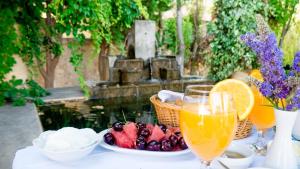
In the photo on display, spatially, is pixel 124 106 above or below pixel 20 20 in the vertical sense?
below

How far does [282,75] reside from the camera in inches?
32.8

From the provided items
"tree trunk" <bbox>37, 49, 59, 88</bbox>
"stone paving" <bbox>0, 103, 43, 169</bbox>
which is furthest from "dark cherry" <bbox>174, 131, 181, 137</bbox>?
"tree trunk" <bbox>37, 49, 59, 88</bbox>

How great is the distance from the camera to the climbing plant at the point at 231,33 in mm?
6316

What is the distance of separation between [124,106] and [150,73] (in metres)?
1.89

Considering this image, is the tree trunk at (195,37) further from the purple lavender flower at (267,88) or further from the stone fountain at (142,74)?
the purple lavender flower at (267,88)

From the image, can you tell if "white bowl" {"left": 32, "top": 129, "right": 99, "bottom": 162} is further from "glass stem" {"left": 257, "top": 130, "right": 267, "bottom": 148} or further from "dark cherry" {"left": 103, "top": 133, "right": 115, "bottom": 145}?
"glass stem" {"left": 257, "top": 130, "right": 267, "bottom": 148}

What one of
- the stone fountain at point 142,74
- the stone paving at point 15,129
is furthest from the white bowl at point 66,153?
the stone fountain at point 142,74

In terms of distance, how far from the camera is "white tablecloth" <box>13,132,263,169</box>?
3.26 feet

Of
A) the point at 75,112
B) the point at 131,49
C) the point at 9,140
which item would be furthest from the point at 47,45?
the point at 9,140

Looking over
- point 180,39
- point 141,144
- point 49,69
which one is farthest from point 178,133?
point 180,39

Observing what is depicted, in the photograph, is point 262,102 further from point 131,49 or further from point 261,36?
point 131,49

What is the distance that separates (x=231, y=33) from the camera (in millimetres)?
6438

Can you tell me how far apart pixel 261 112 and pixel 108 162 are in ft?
1.74

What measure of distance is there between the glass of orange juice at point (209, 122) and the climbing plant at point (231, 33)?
5561 mm
